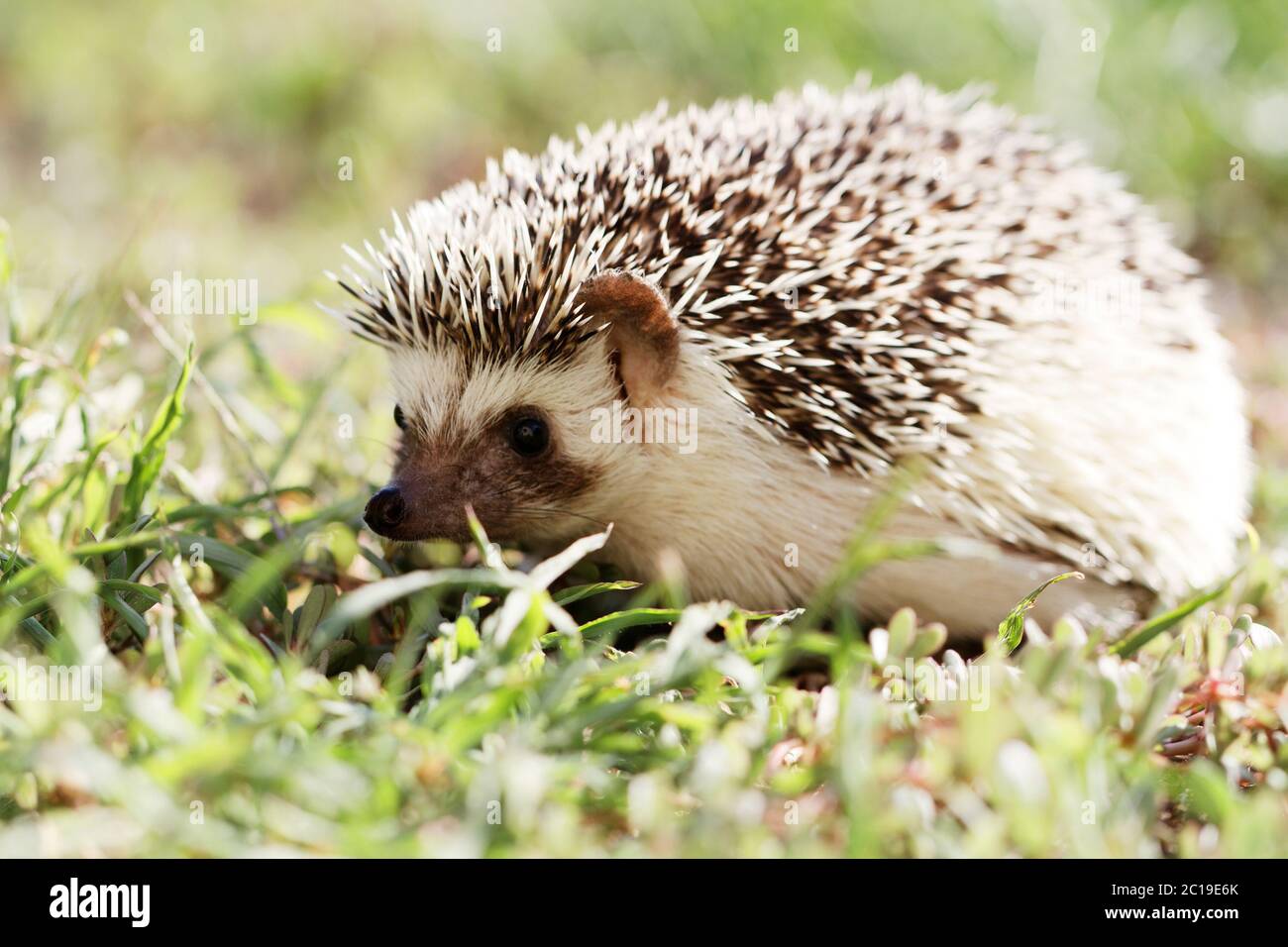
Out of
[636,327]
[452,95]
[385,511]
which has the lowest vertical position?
[385,511]

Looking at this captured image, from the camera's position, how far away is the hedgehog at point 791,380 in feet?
8.77

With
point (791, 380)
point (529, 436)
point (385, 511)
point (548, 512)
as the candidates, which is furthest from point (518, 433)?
point (791, 380)

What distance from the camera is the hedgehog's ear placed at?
2541 millimetres

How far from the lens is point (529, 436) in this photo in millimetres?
2746

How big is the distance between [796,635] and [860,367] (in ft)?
2.67

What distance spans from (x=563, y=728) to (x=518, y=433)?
969mm

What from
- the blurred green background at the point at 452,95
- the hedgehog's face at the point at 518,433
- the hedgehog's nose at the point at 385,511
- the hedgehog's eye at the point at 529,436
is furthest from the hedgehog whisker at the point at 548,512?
the blurred green background at the point at 452,95

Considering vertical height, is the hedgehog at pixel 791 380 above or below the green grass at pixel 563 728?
above

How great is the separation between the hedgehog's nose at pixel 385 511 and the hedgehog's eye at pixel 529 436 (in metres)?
0.30

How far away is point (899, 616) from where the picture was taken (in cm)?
223

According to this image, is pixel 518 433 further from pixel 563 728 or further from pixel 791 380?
pixel 563 728

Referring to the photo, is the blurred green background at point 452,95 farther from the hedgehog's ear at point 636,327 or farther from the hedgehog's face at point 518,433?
the hedgehog's ear at point 636,327
